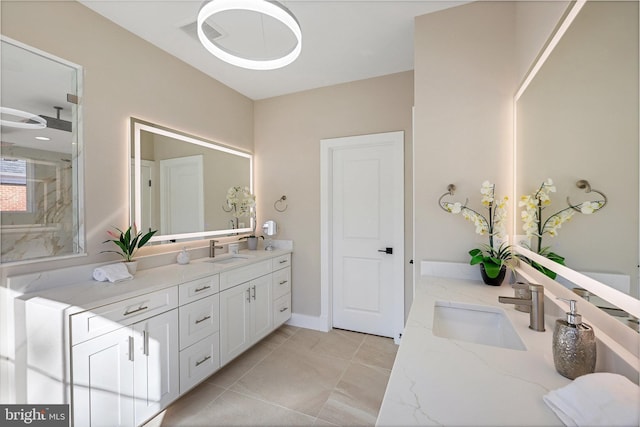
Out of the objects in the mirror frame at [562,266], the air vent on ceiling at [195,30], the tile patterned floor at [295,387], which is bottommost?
the tile patterned floor at [295,387]

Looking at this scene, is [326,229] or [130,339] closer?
[130,339]

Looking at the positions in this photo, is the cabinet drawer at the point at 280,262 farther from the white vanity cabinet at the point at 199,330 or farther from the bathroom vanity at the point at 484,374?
the bathroom vanity at the point at 484,374

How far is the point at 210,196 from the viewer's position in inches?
106

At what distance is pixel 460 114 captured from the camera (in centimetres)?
170

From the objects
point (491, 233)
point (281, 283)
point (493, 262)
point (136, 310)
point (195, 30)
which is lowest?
point (281, 283)

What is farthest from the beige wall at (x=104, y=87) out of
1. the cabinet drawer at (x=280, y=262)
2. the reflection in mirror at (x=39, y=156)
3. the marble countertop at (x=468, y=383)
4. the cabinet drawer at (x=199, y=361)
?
the marble countertop at (x=468, y=383)

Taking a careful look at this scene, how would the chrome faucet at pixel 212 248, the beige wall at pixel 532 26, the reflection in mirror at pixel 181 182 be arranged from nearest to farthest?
the beige wall at pixel 532 26 → the reflection in mirror at pixel 181 182 → the chrome faucet at pixel 212 248

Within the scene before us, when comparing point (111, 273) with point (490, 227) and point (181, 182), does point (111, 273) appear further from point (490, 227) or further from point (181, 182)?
point (490, 227)

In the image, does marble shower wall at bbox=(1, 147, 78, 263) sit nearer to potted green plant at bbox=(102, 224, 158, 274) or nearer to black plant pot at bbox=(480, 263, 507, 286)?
potted green plant at bbox=(102, 224, 158, 274)

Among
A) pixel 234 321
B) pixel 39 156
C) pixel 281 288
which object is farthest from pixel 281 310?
pixel 39 156

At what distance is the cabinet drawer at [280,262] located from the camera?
2726 mm

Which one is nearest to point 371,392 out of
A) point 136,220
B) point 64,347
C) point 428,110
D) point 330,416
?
point 330,416

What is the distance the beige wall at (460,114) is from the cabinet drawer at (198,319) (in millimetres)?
1560

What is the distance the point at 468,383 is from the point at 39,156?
2.28 m
